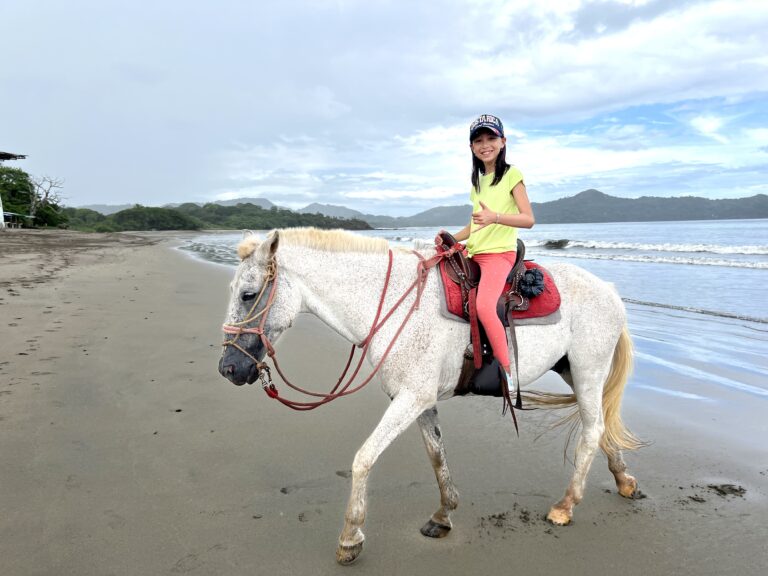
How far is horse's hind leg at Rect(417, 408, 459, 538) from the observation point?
274 cm

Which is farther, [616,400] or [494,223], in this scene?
[616,400]

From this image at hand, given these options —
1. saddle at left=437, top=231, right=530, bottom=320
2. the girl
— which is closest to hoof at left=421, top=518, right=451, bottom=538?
the girl

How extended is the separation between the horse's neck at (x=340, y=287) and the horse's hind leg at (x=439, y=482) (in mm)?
752

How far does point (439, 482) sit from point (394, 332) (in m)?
1.06

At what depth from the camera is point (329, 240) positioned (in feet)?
9.15

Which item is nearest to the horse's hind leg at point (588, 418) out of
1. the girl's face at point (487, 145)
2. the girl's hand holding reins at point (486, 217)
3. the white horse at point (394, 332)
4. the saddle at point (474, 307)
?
the white horse at point (394, 332)

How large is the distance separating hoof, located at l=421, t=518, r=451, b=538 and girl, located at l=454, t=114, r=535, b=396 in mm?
955

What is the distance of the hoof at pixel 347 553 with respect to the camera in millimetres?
2447

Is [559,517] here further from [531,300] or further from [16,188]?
[16,188]

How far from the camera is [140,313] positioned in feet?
26.0

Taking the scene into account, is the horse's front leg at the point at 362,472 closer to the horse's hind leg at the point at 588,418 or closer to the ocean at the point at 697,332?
the ocean at the point at 697,332

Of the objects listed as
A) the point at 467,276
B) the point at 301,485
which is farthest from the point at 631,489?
the point at 301,485

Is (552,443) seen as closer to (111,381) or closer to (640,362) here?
(640,362)

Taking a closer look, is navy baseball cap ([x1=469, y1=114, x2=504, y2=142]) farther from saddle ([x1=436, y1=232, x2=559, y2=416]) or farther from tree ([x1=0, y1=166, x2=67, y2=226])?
tree ([x1=0, y1=166, x2=67, y2=226])
